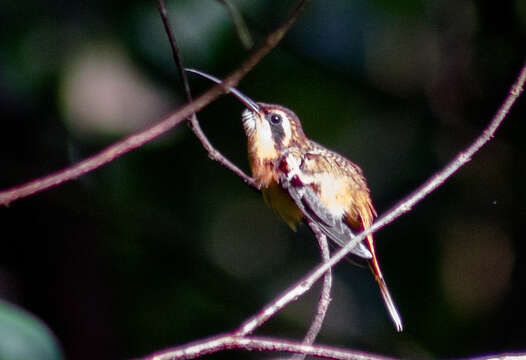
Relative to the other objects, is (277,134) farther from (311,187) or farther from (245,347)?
(245,347)

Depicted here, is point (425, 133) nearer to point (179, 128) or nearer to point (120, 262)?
point (179, 128)

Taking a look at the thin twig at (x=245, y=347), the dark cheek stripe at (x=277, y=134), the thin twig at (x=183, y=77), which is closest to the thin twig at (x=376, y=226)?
the thin twig at (x=245, y=347)

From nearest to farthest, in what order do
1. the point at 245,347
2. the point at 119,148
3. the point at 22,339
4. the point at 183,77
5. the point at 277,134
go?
the point at 119,148 < the point at 245,347 < the point at 183,77 < the point at 22,339 < the point at 277,134

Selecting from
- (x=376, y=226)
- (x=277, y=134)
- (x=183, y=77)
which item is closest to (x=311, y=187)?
(x=277, y=134)

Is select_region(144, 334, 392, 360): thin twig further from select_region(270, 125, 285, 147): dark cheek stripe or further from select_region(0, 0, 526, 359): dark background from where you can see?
select_region(0, 0, 526, 359): dark background

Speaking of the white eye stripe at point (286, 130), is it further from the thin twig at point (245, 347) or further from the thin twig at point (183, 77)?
the thin twig at point (245, 347)

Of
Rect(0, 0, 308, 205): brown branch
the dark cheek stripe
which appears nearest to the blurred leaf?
Rect(0, 0, 308, 205): brown branch

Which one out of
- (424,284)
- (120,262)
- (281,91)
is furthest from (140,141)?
(120,262)
